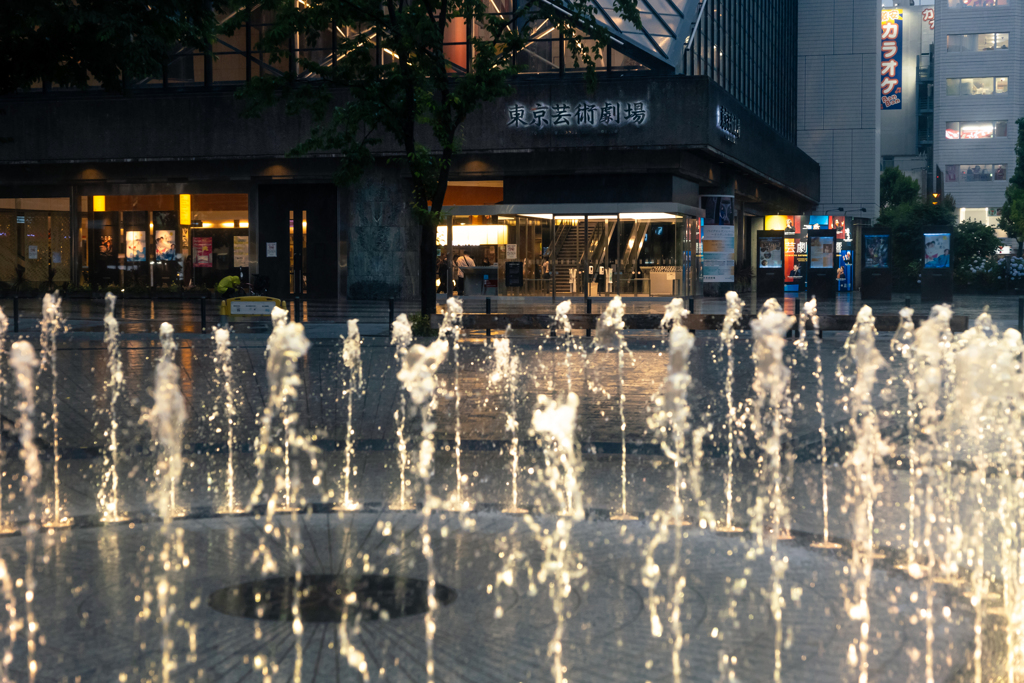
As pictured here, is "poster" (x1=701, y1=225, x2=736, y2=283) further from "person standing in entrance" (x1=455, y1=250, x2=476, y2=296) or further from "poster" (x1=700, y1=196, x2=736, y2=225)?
"person standing in entrance" (x1=455, y1=250, x2=476, y2=296)

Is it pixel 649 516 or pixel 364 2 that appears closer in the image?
pixel 649 516

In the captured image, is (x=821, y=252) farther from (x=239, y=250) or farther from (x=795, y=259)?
(x=239, y=250)

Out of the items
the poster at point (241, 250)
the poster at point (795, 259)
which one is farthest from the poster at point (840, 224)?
the poster at point (241, 250)

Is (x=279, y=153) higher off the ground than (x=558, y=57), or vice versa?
(x=558, y=57)

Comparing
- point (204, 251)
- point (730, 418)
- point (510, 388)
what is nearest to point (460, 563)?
point (730, 418)

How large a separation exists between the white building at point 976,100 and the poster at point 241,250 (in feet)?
216

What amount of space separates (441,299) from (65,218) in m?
13.8

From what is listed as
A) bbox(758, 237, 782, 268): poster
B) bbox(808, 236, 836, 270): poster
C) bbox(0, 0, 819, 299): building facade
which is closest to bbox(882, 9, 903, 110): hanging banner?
bbox(0, 0, 819, 299): building facade

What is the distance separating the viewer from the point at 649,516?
6562 mm

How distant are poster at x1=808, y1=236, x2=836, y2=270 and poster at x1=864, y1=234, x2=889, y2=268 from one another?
1068 millimetres

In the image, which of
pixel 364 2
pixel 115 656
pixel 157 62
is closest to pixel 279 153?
pixel 364 2

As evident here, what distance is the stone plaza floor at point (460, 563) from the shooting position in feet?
13.4

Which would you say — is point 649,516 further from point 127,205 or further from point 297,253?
point 127,205

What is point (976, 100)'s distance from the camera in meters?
88.6
